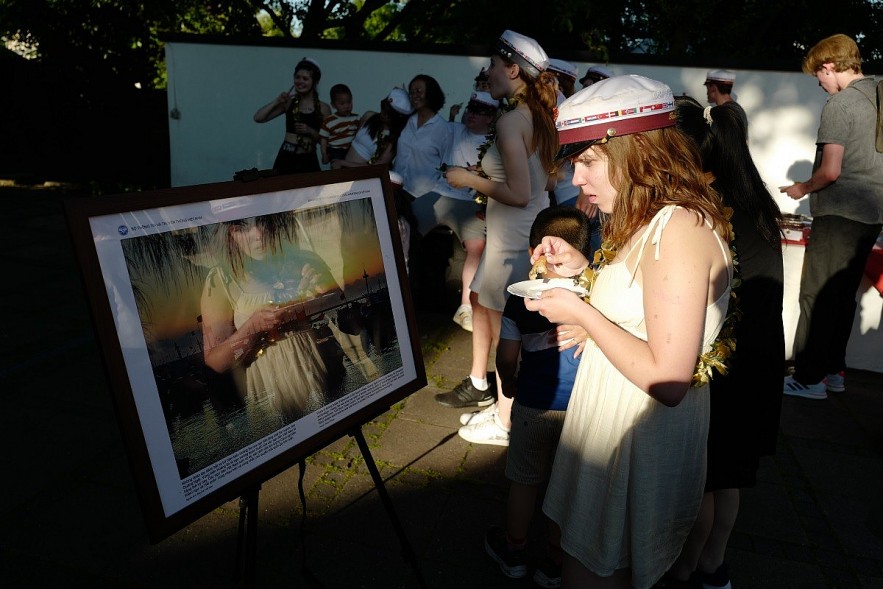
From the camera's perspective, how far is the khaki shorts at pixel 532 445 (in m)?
2.38

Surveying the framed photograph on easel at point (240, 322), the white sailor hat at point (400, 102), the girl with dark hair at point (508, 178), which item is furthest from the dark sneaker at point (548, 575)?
the white sailor hat at point (400, 102)

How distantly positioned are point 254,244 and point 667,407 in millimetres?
1187

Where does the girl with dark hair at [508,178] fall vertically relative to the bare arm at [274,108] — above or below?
below

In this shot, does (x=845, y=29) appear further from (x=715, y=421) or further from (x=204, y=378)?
(x=204, y=378)

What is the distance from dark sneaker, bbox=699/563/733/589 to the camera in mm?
2514

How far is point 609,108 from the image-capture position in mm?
1610

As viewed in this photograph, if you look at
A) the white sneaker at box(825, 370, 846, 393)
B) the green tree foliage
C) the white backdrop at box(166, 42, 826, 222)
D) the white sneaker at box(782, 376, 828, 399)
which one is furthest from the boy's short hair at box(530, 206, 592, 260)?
the green tree foliage

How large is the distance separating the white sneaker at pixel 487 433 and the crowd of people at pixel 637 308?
1 cm

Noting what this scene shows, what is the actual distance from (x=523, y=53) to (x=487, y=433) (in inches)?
76.7

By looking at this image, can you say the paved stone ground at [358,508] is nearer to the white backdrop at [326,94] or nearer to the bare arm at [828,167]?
the bare arm at [828,167]

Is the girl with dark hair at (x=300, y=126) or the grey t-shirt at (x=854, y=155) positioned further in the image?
the girl with dark hair at (x=300, y=126)

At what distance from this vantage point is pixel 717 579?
2.52 meters

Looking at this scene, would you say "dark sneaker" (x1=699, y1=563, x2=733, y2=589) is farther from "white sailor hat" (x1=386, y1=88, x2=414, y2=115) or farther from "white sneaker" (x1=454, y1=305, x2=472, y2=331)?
"white sailor hat" (x1=386, y1=88, x2=414, y2=115)

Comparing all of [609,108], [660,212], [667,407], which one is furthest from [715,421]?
[609,108]
